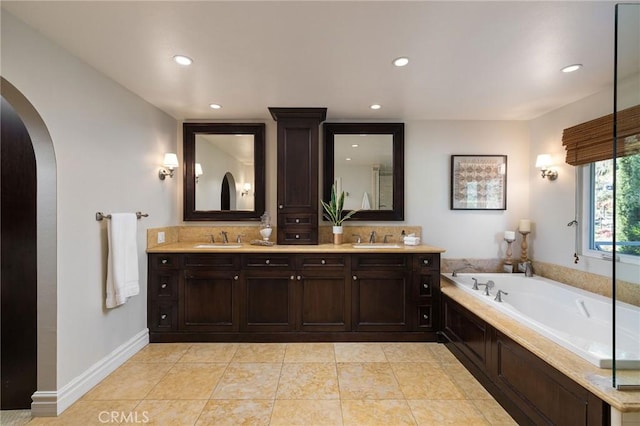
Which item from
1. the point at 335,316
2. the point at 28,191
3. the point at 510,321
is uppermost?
the point at 28,191

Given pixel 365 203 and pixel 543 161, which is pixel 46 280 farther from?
pixel 543 161

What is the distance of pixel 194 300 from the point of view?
2936mm

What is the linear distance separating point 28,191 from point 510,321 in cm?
335

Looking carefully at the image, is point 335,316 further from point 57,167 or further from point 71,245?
point 57,167

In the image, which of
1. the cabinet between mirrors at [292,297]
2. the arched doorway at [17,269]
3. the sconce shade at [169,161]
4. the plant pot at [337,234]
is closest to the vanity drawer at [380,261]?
the cabinet between mirrors at [292,297]

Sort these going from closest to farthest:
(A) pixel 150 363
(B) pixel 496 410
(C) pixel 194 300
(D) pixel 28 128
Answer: (D) pixel 28 128 → (B) pixel 496 410 → (A) pixel 150 363 → (C) pixel 194 300

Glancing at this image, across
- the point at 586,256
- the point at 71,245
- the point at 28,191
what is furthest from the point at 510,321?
the point at 28,191

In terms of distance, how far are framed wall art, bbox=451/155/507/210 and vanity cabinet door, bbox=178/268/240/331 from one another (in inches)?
106

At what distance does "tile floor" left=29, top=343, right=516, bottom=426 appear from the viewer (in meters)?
1.86

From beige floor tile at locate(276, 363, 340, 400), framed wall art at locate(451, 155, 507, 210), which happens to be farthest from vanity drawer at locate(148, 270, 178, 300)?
framed wall art at locate(451, 155, 507, 210)

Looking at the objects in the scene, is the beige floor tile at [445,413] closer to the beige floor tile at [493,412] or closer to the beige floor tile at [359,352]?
the beige floor tile at [493,412]

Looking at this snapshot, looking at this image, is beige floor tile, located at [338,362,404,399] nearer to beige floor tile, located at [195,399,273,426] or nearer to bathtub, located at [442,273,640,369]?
beige floor tile, located at [195,399,273,426]

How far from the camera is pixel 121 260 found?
7.68 ft

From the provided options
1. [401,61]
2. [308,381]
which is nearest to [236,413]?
[308,381]
